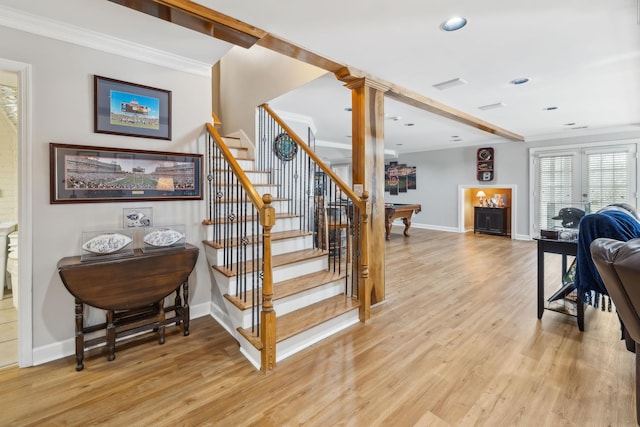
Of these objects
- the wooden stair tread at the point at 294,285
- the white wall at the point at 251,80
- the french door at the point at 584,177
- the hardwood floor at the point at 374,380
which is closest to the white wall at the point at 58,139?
the hardwood floor at the point at 374,380

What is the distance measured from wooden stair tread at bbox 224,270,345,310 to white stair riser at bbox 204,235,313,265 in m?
0.35

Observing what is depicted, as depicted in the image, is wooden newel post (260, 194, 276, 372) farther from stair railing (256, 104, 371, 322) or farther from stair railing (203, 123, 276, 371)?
stair railing (256, 104, 371, 322)

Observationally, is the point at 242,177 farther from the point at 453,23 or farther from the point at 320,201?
the point at 320,201

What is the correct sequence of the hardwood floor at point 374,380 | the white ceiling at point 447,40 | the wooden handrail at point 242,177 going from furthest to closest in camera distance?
the wooden handrail at point 242,177 < the white ceiling at point 447,40 < the hardwood floor at point 374,380

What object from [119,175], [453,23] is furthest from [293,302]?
[453,23]

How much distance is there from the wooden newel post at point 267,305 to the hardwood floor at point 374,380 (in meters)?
0.12

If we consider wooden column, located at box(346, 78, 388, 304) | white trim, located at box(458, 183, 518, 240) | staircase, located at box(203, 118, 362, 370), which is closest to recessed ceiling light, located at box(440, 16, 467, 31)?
wooden column, located at box(346, 78, 388, 304)

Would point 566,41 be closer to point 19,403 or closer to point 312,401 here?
point 312,401

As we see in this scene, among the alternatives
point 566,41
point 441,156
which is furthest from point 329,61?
point 441,156

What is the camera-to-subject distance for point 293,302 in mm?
2531

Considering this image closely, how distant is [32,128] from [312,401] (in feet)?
8.36

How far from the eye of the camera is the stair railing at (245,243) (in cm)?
200

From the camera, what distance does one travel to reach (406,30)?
2242 mm

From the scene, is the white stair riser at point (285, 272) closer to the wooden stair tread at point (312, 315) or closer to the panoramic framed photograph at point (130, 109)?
the wooden stair tread at point (312, 315)
